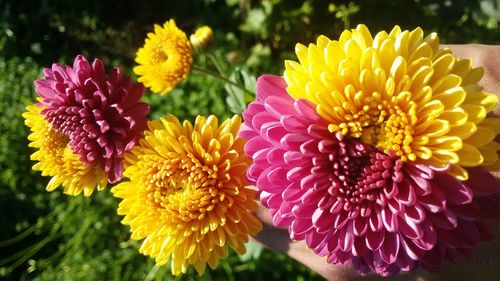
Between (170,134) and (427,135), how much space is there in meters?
0.39

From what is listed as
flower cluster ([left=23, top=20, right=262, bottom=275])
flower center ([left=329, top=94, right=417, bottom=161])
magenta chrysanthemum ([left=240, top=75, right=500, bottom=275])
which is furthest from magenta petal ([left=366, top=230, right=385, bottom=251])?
flower cluster ([left=23, top=20, right=262, bottom=275])

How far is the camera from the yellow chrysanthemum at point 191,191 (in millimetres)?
858

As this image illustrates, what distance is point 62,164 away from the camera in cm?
95

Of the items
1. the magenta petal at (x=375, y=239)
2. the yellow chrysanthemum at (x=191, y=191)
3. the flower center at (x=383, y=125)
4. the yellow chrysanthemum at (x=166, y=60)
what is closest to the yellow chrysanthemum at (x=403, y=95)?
the flower center at (x=383, y=125)

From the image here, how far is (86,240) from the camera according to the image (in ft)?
6.57

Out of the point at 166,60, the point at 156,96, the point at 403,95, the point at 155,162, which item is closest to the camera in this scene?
the point at 403,95

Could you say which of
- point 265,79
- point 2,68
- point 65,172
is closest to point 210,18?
point 2,68

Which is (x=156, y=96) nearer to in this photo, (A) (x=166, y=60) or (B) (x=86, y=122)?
(A) (x=166, y=60)

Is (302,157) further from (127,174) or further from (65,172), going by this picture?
(65,172)

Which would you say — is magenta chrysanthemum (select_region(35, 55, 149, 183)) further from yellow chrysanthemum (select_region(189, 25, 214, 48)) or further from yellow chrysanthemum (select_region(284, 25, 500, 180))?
yellow chrysanthemum (select_region(189, 25, 214, 48))

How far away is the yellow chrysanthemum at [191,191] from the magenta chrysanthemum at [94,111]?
47 mm

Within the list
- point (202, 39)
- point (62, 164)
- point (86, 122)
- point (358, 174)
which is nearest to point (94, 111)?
point (86, 122)

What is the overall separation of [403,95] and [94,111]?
50cm

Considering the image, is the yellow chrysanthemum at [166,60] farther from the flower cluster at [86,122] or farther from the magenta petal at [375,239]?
the magenta petal at [375,239]
